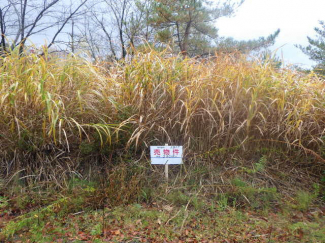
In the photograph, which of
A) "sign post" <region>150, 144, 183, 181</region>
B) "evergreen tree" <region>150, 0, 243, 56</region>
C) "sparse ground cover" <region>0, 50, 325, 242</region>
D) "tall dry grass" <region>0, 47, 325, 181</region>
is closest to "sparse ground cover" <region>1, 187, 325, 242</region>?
"sparse ground cover" <region>0, 50, 325, 242</region>

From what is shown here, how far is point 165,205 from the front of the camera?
3160mm

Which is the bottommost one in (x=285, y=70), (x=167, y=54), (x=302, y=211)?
(x=302, y=211)

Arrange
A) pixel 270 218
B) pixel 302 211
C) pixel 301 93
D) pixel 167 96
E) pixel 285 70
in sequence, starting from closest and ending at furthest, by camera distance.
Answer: pixel 270 218 < pixel 302 211 < pixel 167 96 < pixel 301 93 < pixel 285 70

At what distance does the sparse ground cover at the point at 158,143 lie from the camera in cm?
296

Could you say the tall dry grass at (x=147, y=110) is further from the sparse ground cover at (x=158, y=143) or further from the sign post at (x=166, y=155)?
the sign post at (x=166, y=155)

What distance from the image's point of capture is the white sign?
337cm

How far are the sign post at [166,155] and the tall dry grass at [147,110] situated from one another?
0.79 ft

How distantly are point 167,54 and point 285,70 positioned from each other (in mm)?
1902

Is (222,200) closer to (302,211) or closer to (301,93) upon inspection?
(302,211)

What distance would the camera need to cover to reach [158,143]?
3771 millimetres

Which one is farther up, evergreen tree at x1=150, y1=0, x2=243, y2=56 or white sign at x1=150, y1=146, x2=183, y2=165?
evergreen tree at x1=150, y1=0, x2=243, y2=56

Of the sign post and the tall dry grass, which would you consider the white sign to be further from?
the tall dry grass

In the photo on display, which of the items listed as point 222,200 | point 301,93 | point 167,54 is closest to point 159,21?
point 167,54

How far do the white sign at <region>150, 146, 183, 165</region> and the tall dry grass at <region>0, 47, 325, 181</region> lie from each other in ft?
0.79
